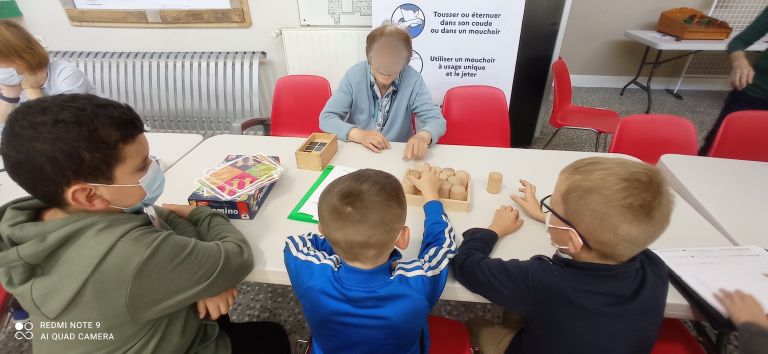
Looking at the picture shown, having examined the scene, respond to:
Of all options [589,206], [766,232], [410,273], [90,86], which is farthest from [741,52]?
[90,86]

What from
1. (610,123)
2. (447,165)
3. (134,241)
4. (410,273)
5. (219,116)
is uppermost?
(134,241)

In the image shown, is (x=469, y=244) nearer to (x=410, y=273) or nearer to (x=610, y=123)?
(x=410, y=273)

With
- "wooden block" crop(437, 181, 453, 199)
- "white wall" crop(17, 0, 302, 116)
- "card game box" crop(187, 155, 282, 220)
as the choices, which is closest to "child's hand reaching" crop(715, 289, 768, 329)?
"wooden block" crop(437, 181, 453, 199)

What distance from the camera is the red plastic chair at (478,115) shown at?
212 cm

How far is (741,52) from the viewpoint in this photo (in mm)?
2125

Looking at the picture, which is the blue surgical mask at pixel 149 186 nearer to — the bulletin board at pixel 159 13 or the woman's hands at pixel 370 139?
the woman's hands at pixel 370 139

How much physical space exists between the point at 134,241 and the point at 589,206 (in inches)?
40.4

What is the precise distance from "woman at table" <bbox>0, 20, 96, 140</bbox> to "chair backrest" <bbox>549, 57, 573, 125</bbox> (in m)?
2.96

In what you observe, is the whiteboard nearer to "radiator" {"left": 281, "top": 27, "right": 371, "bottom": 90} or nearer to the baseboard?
"radiator" {"left": 281, "top": 27, "right": 371, "bottom": 90}

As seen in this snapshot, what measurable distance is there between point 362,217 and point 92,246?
0.56 meters

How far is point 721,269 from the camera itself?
967 millimetres

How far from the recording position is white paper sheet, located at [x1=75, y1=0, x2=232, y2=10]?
306 cm

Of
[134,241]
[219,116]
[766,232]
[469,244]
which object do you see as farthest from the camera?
[219,116]

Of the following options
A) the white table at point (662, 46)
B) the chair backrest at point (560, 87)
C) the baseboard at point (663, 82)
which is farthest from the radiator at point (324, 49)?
the baseboard at point (663, 82)
